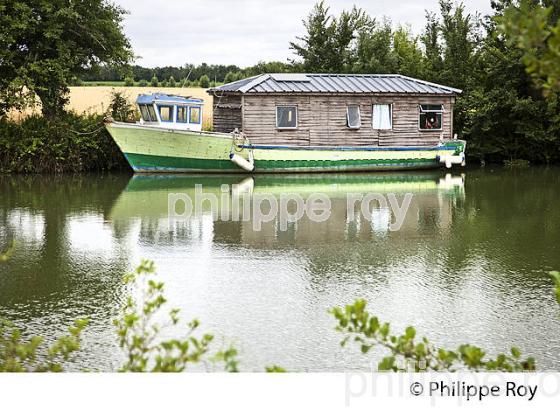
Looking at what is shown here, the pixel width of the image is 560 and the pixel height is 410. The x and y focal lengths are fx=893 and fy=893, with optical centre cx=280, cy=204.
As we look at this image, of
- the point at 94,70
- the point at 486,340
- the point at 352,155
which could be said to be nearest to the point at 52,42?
the point at 94,70

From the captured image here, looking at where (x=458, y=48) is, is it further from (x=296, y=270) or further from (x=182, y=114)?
(x=296, y=270)

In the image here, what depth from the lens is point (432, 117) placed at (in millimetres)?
28469

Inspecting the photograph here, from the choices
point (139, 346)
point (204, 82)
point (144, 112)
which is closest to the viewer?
point (139, 346)

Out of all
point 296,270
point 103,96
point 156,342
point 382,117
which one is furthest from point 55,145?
point 156,342

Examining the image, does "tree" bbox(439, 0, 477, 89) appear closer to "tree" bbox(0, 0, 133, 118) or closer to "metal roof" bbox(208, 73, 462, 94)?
"metal roof" bbox(208, 73, 462, 94)

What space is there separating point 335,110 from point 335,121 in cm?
34

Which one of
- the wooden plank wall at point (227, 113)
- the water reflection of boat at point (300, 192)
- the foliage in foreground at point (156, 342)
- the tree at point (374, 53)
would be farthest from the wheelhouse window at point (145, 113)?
the foliage in foreground at point (156, 342)

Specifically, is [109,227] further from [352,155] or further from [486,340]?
[352,155]

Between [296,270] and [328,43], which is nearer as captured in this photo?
[296,270]

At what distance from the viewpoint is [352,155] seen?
27328 mm

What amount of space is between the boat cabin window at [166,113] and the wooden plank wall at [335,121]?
222 centimetres

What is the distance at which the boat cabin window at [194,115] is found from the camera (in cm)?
2591

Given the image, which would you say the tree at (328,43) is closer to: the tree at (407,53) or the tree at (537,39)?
the tree at (407,53)

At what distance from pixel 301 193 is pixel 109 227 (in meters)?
6.67
